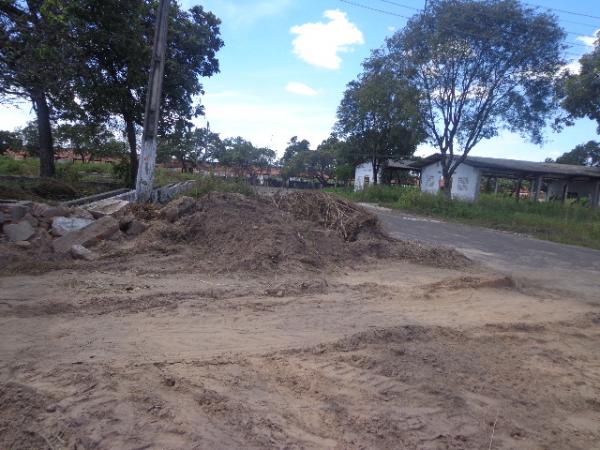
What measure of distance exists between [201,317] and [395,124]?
27.7 metres

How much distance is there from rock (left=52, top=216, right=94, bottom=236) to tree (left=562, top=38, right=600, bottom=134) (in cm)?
2344

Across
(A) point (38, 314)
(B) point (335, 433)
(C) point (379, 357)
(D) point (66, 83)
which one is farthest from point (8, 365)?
(D) point (66, 83)

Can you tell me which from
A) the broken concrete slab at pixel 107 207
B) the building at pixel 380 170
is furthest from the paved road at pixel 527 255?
the building at pixel 380 170

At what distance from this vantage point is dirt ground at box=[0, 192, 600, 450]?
2867 mm

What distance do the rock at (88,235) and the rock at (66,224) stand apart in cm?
14

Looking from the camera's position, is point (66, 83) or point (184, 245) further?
point (66, 83)

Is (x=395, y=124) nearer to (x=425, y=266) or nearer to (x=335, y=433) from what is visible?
(x=425, y=266)

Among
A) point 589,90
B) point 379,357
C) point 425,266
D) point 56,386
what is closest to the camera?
point 56,386

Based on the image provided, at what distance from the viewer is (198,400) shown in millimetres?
3121

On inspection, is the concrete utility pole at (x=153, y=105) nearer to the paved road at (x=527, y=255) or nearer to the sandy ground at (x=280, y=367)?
the sandy ground at (x=280, y=367)

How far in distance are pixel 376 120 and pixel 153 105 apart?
1053 inches

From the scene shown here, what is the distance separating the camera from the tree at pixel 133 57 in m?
12.9

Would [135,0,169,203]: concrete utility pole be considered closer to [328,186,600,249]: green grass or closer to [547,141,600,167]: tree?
[328,186,600,249]: green grass

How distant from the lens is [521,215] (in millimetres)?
20406
